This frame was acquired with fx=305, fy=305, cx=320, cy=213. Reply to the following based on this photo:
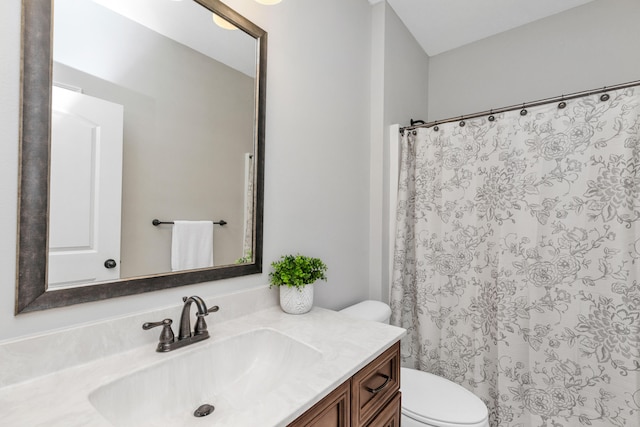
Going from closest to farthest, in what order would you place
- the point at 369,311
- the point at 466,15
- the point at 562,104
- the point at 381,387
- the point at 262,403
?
the point at 262,403
the point at 381,387
the point at 562,104
the point at 369,311
the point at 466,15

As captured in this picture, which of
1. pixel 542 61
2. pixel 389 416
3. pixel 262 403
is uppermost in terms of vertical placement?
pixel 542 61

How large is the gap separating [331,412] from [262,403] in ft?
0.72

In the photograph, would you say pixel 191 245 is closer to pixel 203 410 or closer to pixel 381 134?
pixel 203 410

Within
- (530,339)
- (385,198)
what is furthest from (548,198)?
(385,198)

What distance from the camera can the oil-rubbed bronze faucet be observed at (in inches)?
35.0

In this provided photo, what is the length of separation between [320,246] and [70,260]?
1.02 metres

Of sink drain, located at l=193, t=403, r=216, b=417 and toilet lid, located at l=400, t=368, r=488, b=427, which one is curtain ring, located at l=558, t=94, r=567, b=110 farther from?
sink drain, located at l=193, t=403, r=216, b=417

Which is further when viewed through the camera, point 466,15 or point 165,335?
point 466,15

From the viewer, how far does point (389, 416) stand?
1.05 metres

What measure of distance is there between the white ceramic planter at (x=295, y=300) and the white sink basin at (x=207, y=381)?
0.18m

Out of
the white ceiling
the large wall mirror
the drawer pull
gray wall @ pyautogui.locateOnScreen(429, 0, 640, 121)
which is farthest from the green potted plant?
gray wall @ pyautogui.locateOnScreen(429, 0, 640, 121)

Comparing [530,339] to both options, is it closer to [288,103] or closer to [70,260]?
[288,103]

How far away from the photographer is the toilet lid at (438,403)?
126cm

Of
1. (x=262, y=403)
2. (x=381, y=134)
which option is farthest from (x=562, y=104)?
(x=262, y=403)
